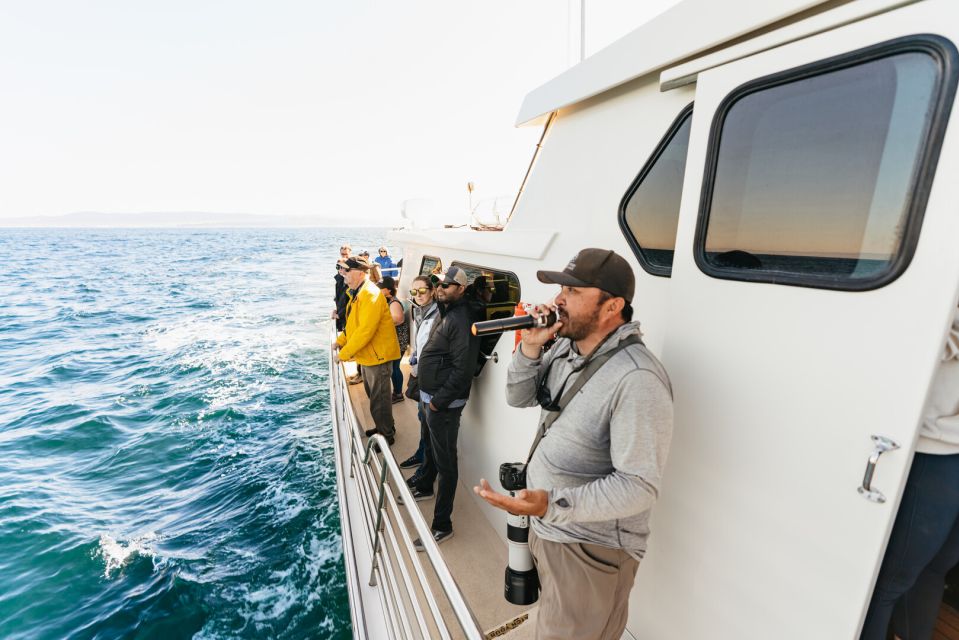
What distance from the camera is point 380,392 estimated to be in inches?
168

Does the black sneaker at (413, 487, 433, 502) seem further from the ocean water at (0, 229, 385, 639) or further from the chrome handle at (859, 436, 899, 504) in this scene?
the chrome handle at (859, 436, 899, 504)

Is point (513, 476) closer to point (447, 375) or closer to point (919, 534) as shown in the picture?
point (919, 534)

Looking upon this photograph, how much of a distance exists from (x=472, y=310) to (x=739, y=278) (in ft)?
6.60

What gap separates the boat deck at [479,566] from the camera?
2452mm

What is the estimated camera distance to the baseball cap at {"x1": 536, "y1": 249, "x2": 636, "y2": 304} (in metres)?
1.43

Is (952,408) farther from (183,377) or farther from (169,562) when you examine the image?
(183,377)

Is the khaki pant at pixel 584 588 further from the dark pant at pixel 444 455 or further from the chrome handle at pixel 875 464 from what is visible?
the dark pant at pixel 444 455

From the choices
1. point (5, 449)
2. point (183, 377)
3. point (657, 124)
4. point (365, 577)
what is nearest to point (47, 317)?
point (183, 377)

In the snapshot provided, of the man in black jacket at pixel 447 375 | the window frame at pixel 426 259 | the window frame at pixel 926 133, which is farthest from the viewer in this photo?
the window frame at pixel 426 259

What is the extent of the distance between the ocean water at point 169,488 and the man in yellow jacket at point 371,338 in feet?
6.55

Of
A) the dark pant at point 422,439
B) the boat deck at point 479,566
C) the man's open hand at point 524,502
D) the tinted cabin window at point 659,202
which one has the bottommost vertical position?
the boat deck at point 479,566

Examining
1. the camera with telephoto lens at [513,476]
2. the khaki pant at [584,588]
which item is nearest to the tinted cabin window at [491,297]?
the camera with telephoto lens at [513,476]

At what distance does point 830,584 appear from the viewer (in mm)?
1179

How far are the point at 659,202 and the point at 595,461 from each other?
1.16m
